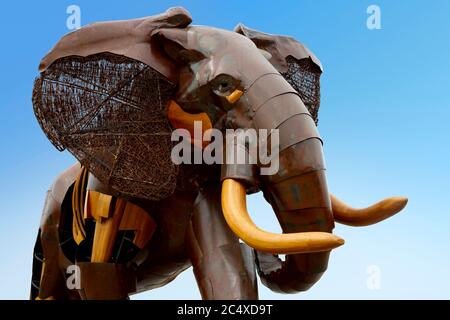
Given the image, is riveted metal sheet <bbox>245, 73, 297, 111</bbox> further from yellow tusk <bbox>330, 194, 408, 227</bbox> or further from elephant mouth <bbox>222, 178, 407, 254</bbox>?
yellow tusk <bbox>330, 194, 408, 227</bbox>

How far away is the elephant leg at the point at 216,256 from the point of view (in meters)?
3.42

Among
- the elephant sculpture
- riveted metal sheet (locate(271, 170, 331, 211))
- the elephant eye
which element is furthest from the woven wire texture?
riveted metal sheet (locate(271, 170, 331, 211))

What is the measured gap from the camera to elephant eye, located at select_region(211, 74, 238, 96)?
3385 millimetres

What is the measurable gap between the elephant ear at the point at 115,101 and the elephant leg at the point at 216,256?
0.69ft

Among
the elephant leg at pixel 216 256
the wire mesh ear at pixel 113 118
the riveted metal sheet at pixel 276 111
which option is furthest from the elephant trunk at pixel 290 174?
the wire mesh ear at pixel 113 118

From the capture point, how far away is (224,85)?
340 centimetres

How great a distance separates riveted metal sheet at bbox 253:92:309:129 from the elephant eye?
162mm

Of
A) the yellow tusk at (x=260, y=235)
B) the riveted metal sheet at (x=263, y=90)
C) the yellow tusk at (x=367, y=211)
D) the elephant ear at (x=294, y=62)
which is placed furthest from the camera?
the elephant ear at (x=294, y=62)

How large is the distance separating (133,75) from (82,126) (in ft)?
1.04

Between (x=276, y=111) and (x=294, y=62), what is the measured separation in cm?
90

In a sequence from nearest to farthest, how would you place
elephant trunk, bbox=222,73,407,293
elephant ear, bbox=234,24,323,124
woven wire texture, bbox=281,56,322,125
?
1. elephant trunk, bbox=222,73,407,293
2. elephant ear, bbox=234,24,323,124
3. woven wire texture, bbox=281,56,322,125

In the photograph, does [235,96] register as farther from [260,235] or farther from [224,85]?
[260,235]

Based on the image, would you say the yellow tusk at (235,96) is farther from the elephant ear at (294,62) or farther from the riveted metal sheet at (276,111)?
the elephant ear at (294,62)

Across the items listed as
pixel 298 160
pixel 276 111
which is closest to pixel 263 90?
pixel 276 111
